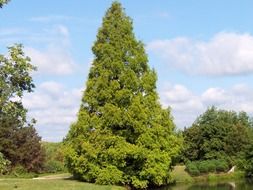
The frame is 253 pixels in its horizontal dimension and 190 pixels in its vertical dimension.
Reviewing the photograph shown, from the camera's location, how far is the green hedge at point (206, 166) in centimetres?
6203

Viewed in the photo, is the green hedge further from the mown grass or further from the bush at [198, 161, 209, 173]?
the mown grass

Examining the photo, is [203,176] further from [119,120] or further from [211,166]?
[119,120]

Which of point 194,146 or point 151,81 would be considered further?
point 194,146

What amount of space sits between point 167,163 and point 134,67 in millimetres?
8234

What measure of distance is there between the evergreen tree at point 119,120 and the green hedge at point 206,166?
74.0ft

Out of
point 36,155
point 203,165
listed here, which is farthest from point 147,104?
point 203,165

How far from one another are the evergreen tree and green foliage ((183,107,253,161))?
3285 cm

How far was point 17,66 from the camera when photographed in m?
15.2

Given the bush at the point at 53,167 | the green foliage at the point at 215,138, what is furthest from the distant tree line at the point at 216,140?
the bush at the point at 53,167

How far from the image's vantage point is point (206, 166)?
209 feet

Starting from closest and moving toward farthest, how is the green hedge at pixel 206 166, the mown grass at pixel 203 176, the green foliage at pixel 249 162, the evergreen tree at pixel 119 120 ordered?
the evergreen tree at pixel 119 120 < the mown grass at pixel 203 176 < the green hedge at pixel 206 166 < the green foliage at pixel 249 162

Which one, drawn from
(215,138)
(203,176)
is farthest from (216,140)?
(203,176)

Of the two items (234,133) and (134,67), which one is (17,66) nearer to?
(134,67)

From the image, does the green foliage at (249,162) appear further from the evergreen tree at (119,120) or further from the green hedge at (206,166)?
the evergreen tree at (119,120)
